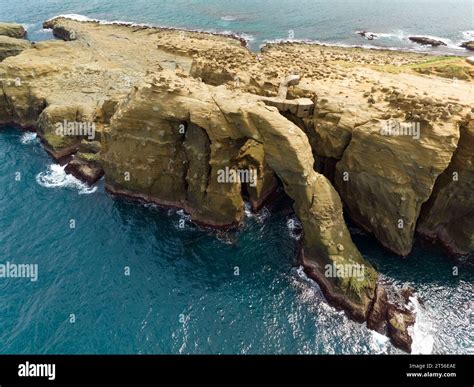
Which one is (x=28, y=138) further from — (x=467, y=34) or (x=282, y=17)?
(x=467, y=34)

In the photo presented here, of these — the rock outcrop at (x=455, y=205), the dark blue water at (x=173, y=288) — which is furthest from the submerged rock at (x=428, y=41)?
the dark blue water at (x=173, y=288)

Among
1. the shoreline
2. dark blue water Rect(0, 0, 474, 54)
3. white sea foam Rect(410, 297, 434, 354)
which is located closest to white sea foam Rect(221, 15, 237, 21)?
dark blue water Rect(0, 0, 474, 54)

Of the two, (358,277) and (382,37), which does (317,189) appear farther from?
(382,37)

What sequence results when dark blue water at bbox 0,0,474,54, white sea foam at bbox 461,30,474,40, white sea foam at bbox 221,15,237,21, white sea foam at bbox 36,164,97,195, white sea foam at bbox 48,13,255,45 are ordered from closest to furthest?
1. white sea foam at bbox 36,164,97,195
2. white sea foam at bbox 48,13,255,45
3. dark blue water at bbox 0,0,474,54
4. white sea foam at bbox 461,30,474,40
5. white sea foam at bbox 221,15,237,21

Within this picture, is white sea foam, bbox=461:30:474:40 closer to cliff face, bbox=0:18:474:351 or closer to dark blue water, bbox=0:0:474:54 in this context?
dark blue water, bbox=0:0:474:54

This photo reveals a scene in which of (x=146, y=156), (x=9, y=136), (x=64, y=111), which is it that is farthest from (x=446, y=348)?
(x=9, y=136)

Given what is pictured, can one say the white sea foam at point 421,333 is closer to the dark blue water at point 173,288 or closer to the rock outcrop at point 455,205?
the dark blue water at point 173,288

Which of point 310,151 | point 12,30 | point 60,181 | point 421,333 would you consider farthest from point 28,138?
point 421,333
